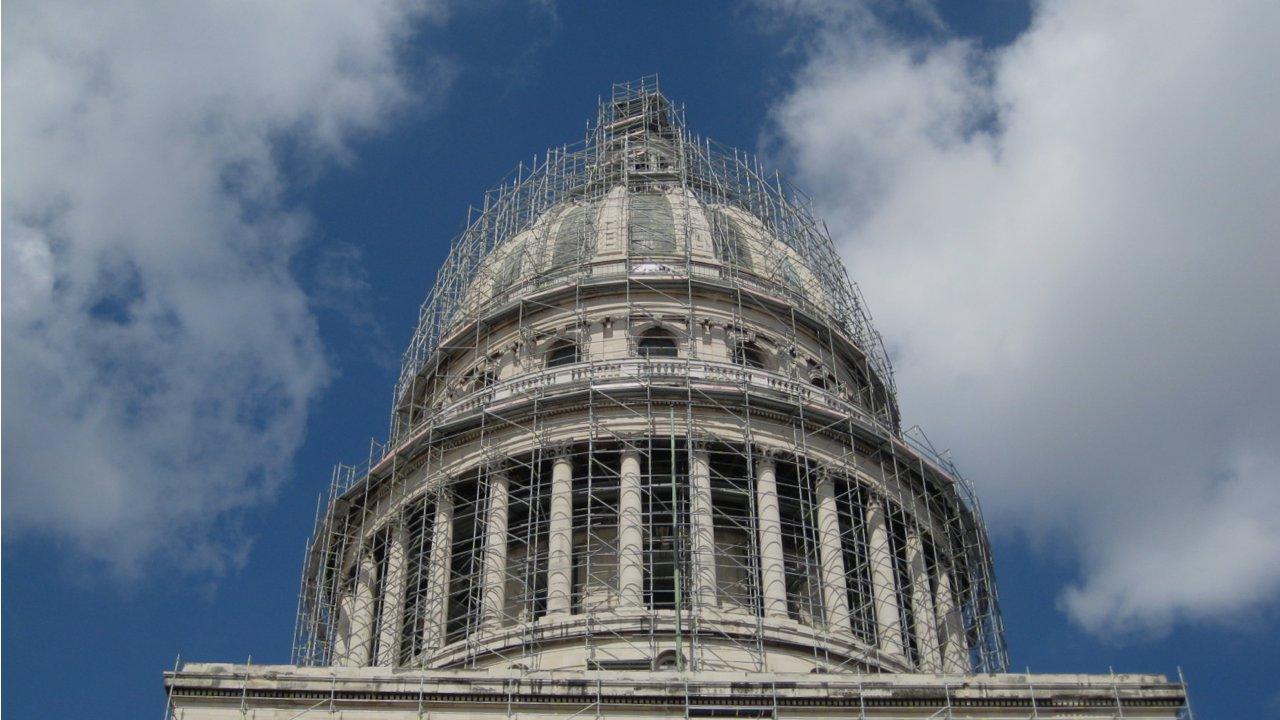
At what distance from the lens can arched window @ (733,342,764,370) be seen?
185 feet

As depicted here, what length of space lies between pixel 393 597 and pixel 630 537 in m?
8.38

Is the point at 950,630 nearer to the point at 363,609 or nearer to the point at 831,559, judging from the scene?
the point at 831,559

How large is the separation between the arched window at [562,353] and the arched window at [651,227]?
440 cm

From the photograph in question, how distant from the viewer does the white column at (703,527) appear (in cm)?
4738

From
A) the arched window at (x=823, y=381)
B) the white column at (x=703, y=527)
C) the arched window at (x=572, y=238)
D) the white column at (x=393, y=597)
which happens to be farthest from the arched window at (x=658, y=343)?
the white column at (x=393, y=597)

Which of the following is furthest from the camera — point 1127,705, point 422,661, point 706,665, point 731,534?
point 731,534

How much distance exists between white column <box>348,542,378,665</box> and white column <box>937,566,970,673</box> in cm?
1786

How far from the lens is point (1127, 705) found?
33719 millimetres

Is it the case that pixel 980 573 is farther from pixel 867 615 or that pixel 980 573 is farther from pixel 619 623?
pixel 619 623

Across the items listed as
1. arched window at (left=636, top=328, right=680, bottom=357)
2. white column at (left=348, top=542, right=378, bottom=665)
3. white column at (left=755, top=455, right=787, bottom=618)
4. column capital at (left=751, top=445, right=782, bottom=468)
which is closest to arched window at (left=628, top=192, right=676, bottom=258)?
arched window at (left=636, top=328, right=680, bottom=357)

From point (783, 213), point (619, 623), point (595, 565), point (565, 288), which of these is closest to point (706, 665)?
point (619, 623)

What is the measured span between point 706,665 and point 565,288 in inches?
679

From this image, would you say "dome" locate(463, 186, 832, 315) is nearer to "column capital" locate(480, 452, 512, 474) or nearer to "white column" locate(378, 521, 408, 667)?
Answer: "column capital" locate(480, 452, 512, 474)

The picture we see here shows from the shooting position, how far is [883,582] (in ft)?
165
